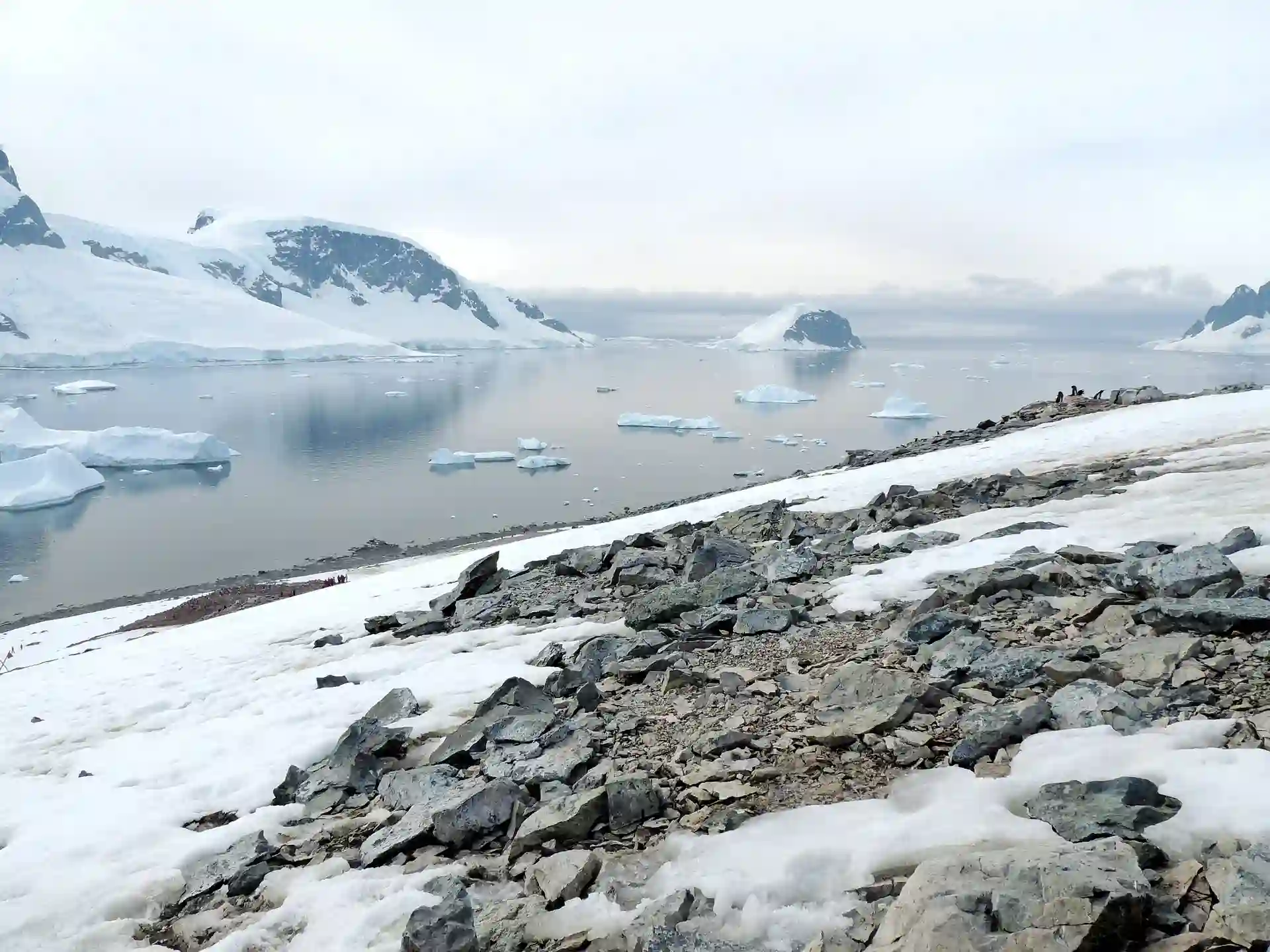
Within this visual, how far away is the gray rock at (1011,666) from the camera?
5.20 meters

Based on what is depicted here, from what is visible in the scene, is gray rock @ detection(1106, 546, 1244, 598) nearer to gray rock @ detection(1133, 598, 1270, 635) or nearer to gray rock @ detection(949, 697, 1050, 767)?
gray rock @ detection(1133, 598, 1270, 635)

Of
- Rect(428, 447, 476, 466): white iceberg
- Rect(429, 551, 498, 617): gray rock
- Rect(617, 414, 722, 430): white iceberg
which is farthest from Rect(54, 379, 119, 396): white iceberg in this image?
Rect(429, 551, 498, 617): gray rock

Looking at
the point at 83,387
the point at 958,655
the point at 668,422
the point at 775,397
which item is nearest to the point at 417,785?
the point at 958,655

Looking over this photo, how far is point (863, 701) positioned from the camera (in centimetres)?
525

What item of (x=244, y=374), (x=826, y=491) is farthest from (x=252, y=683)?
(x=244, y=374)

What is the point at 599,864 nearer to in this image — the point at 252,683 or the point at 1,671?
the point at 252,683

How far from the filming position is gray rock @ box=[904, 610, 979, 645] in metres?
6.25

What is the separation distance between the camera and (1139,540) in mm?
7895

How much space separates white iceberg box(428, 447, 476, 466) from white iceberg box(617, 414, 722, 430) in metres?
19.8

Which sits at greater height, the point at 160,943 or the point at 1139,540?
the point at 1139,540

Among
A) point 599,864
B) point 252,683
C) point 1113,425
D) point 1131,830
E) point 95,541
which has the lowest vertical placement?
point 95,541

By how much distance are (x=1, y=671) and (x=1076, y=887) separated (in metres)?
18.4

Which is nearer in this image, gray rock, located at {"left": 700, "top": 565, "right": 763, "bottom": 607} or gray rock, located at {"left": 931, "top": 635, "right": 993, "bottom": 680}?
gray rock, located at {"left": 931, "top": 635, "right": 993, "bottom": 680}

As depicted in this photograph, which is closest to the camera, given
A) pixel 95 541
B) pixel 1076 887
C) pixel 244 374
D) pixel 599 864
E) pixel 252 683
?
pixel 1076 887
